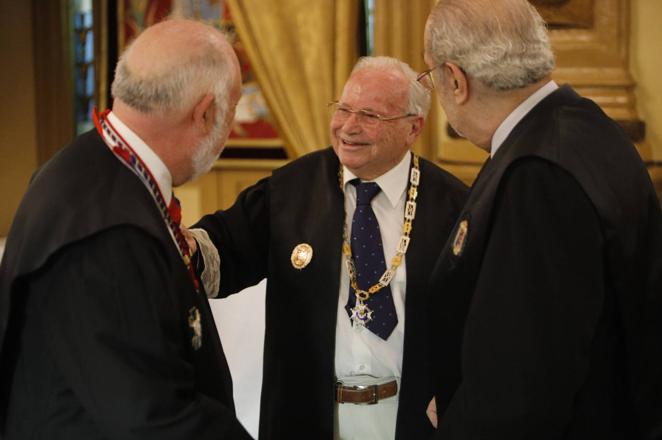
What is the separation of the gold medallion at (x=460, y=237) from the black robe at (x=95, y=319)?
19.5 inches

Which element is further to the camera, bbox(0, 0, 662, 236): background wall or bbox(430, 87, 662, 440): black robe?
bbox(0, 0, 662, 236): background wall

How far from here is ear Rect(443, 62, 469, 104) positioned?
1649mm

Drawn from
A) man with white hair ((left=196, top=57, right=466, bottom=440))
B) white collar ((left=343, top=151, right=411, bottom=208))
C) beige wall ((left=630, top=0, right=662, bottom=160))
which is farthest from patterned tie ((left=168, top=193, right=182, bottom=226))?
beige wall ((left=630, top=0, right=662, bottom=160))

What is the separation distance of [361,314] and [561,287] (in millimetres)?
826

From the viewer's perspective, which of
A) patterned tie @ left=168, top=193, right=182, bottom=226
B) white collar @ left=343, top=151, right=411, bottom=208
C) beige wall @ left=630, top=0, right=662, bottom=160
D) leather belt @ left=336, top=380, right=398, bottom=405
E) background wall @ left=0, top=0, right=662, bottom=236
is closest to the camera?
patterned tie @ left=168, top=193, right=182, bottom=226

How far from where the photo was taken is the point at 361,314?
221 cm

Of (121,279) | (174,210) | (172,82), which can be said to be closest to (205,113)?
(172,82)

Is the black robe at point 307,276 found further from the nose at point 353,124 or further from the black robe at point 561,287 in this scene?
the black robe at point 561,287

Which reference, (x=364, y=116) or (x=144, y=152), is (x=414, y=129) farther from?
(x=144, y=152)

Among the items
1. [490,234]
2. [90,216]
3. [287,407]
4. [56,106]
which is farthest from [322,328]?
[56,106]

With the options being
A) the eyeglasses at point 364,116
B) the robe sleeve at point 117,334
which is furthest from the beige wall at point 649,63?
the robe sleeve at point 117,334

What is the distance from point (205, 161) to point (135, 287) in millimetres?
360

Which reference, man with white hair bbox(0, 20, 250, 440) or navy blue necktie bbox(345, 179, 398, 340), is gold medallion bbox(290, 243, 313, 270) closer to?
navy blue necktie bbox(345, 179, 398, 340)

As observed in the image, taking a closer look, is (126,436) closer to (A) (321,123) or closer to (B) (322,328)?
(B) (322,328)
